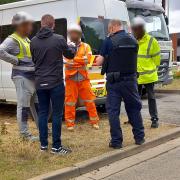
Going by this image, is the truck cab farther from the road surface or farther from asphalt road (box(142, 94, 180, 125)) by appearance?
the road surface

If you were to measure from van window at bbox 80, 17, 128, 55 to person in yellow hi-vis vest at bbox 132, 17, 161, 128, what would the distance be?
0.92 m

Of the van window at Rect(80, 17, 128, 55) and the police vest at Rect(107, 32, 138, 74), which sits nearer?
the police vest at Rect(107, 32, 138, 74)

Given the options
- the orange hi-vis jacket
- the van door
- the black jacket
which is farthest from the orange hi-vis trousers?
the black jacket

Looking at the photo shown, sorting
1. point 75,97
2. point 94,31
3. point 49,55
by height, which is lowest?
point 75,97

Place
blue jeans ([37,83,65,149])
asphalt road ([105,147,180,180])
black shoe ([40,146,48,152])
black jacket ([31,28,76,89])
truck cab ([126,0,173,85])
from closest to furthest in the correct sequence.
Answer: asphalt road ([105,147,180,180]) < black jacket ([31,28,76,89]) < blue jeans ([37,83,65,149]) < black shoe ([40,146,48,152]) < truck cab ([126,0,173,85])

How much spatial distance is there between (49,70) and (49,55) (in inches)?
8.2

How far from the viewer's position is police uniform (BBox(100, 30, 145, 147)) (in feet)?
20.9

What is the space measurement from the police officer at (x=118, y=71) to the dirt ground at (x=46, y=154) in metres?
0.48

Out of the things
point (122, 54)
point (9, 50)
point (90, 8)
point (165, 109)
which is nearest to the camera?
point (122, 54)

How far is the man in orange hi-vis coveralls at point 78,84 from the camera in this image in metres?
7.75

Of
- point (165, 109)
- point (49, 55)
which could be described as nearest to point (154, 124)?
point (165, 109)

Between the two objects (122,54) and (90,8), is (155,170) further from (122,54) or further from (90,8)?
(90,8)

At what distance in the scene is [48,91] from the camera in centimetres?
612

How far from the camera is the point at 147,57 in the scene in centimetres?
786
